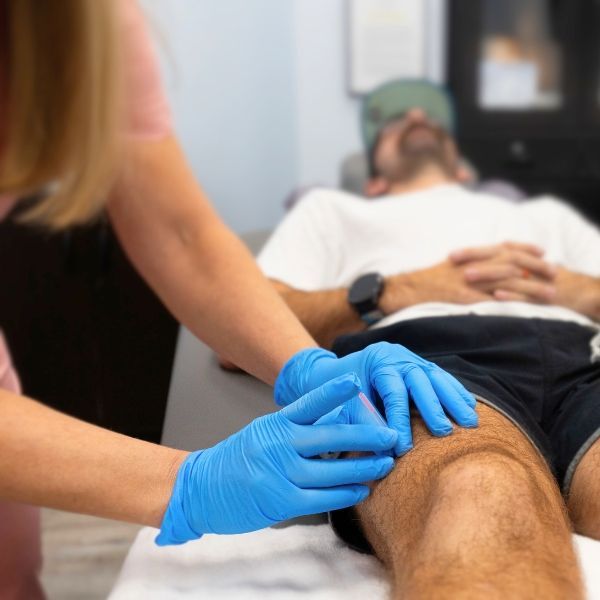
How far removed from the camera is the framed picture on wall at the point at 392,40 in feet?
10.1

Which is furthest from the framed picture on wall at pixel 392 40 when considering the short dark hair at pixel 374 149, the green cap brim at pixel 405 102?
the short dark hair at pixel 374 149

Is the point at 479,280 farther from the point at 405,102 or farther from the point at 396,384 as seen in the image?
the point at 405,102

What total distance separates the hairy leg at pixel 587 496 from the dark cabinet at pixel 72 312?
1189mm

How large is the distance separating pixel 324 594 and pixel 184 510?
16cm

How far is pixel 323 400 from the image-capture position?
678mm

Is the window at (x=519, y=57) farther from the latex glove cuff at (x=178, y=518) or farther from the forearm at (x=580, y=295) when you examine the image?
the latex glove cuff at (x=178, y=518)

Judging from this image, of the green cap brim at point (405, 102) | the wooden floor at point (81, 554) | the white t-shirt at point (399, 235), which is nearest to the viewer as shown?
the white t-shirt at point (399, 235)

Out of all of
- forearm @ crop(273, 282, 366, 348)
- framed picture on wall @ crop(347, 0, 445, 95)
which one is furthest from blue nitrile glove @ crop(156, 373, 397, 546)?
framed picture on wall @ crop(347, 0, 445, 95)

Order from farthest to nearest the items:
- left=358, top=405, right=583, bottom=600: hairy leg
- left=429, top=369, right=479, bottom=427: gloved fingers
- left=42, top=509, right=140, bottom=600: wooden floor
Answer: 1. left=42, top=509, right=140, bottom=600: wooden floor
2. left=429, top=369, right=479, bottom=427: gloved fingers
3. left=358, top=405, right=583, bottom=600: hairy leg

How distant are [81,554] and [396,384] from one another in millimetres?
1254

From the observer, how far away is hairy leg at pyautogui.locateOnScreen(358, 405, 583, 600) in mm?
548

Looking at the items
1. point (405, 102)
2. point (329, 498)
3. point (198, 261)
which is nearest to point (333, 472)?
point (329, 498)

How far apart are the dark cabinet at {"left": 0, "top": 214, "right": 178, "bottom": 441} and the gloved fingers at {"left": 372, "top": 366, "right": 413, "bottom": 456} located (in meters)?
1.11

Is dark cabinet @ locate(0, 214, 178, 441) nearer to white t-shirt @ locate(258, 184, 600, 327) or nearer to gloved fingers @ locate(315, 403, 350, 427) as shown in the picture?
white t-shirt @ locate(258, 184, 600, 327)
